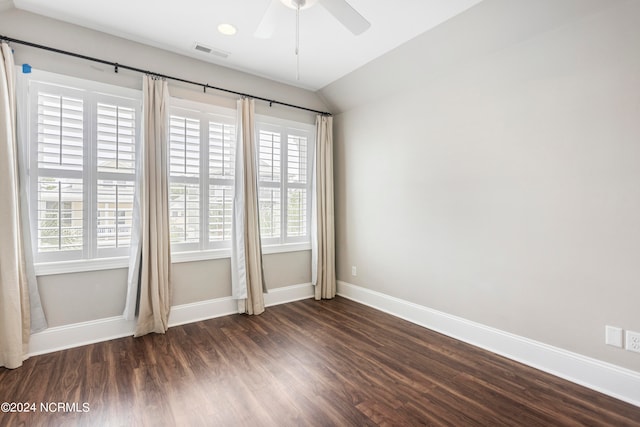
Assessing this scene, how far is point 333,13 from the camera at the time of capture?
6.40 ft

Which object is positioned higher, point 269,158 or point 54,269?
point 269,158

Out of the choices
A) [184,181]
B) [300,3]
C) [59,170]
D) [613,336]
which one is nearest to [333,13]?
[300,3]

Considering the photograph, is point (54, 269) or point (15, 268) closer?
point (15, 268)

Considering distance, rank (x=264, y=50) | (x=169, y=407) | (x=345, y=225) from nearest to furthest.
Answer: (x=169, y=407) < (x=264, y=50) < (x=345, y=225)

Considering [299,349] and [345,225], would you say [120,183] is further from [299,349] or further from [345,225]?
[345,225]

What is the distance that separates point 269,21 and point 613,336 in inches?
126

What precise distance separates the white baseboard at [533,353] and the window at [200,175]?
2.28 metres

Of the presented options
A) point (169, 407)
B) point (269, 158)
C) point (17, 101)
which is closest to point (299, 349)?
point (169, 407)

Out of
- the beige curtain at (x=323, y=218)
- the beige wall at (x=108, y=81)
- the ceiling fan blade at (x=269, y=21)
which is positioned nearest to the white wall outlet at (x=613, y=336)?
the beige curtain at (x=323, y=218)

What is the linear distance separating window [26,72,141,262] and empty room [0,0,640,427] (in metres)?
0.02

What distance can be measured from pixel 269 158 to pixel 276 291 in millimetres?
1746

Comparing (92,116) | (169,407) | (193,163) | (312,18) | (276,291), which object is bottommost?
(169,407)

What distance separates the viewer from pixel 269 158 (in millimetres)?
3951

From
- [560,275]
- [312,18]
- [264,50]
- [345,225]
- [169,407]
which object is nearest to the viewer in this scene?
[169,407]
